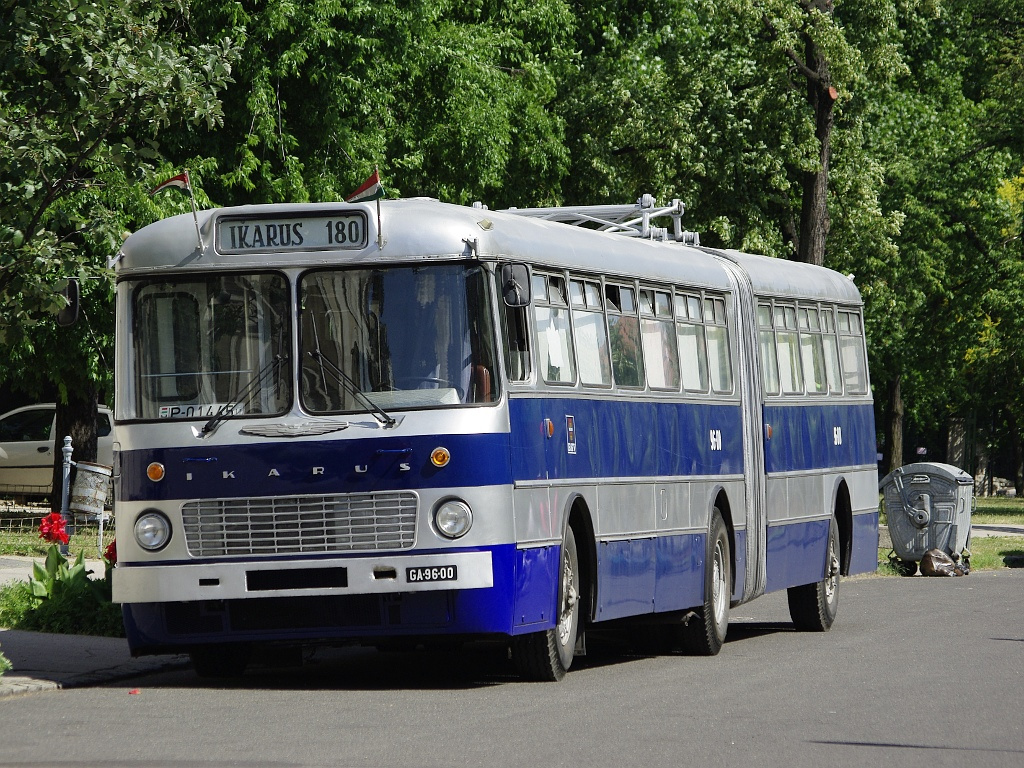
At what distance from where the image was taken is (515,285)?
11438mm

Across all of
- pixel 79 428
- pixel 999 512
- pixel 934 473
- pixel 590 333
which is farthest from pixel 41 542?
pixel 999 512

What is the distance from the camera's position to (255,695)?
37.5 ft

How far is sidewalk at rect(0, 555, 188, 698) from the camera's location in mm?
11836

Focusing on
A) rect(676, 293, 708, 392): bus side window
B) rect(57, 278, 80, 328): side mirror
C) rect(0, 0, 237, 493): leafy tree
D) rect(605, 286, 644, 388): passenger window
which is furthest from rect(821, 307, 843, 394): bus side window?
rect(57, 278, 80, 328): side mirror

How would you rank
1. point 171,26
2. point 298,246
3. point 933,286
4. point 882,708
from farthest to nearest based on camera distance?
1. point 933,286
2. point 171,26
3. point 298,246
4. point 882,708

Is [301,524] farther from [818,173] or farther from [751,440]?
[818,173]

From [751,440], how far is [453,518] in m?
5.29

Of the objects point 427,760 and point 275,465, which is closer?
point 427,760

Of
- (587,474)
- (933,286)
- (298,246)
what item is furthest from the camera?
(933,286)

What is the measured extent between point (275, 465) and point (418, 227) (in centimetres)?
163

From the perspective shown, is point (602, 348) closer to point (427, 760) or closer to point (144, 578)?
point (144, 578)

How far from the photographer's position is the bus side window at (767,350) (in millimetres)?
16672

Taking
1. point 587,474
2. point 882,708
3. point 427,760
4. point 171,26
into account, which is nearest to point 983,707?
point 882,708

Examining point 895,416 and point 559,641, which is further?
point 895,416
